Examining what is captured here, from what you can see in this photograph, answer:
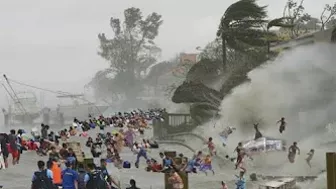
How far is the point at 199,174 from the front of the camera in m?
22.0

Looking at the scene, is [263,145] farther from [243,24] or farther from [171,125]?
[171,125]

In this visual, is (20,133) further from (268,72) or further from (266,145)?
(268,72)

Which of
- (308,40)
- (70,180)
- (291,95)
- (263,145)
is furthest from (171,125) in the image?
(70,180)

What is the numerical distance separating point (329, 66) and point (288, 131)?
508cm

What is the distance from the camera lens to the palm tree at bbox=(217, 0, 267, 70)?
36.9m

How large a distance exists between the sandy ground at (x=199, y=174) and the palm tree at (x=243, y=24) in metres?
10.1

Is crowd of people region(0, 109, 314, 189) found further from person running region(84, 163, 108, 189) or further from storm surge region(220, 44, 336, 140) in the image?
storm surge region(220, 44, 336, 140)

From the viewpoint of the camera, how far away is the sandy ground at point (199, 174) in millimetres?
18609

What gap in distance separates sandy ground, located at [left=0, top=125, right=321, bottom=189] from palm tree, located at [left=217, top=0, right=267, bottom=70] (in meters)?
10.1

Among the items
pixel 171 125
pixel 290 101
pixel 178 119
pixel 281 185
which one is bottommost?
pixel 281 185

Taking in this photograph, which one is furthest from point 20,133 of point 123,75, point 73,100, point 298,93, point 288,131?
point 73,100

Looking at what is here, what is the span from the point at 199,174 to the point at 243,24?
17226 millimetres

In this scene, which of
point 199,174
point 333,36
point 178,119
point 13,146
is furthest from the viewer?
point 178,119

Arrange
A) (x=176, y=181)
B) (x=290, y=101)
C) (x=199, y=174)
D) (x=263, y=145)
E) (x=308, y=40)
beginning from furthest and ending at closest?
(x=308, y=40) → (x=290, y=101) → (x=263, y=145) → (x=199, y=174) → (x=176, y=181)
